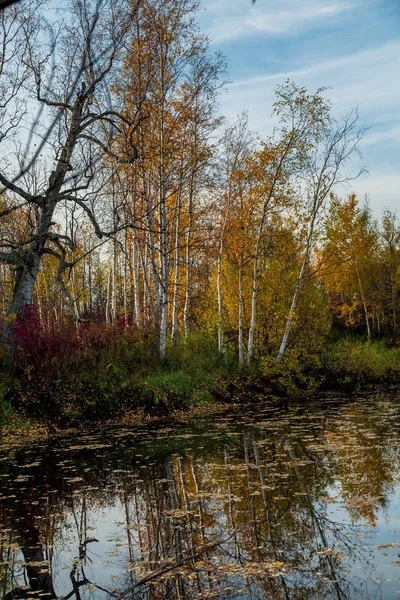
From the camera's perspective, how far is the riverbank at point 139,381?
43.0 feet

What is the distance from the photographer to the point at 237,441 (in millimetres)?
11094

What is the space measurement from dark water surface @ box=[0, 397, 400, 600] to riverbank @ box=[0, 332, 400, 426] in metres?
1.55

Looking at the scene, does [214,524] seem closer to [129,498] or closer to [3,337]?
[129,498]

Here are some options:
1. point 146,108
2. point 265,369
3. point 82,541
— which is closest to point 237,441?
point 82,541

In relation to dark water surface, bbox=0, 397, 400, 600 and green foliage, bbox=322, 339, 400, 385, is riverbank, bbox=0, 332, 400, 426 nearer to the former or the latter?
green foliage, bbox=322, 339, 400, 385

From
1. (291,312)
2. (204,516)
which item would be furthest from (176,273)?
(204,516)

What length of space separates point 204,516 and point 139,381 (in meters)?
8.45

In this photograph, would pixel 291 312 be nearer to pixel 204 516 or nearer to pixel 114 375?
pixel 114 375

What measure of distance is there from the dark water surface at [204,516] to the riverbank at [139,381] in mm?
1548

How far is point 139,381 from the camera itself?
14.7 m

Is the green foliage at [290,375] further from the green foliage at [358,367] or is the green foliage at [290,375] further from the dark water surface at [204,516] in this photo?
the dark water surface at [204,516]

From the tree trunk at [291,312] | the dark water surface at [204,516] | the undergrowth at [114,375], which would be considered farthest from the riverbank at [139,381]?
the dark water surface at [204,516]

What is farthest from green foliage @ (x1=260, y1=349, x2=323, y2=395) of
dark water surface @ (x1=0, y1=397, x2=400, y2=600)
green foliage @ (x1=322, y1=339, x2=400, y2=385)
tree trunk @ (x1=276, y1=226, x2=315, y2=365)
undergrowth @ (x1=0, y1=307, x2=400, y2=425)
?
dark water surface @ (x1=0, y1=397, x2=400, y2=600)

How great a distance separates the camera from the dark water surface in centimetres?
466
